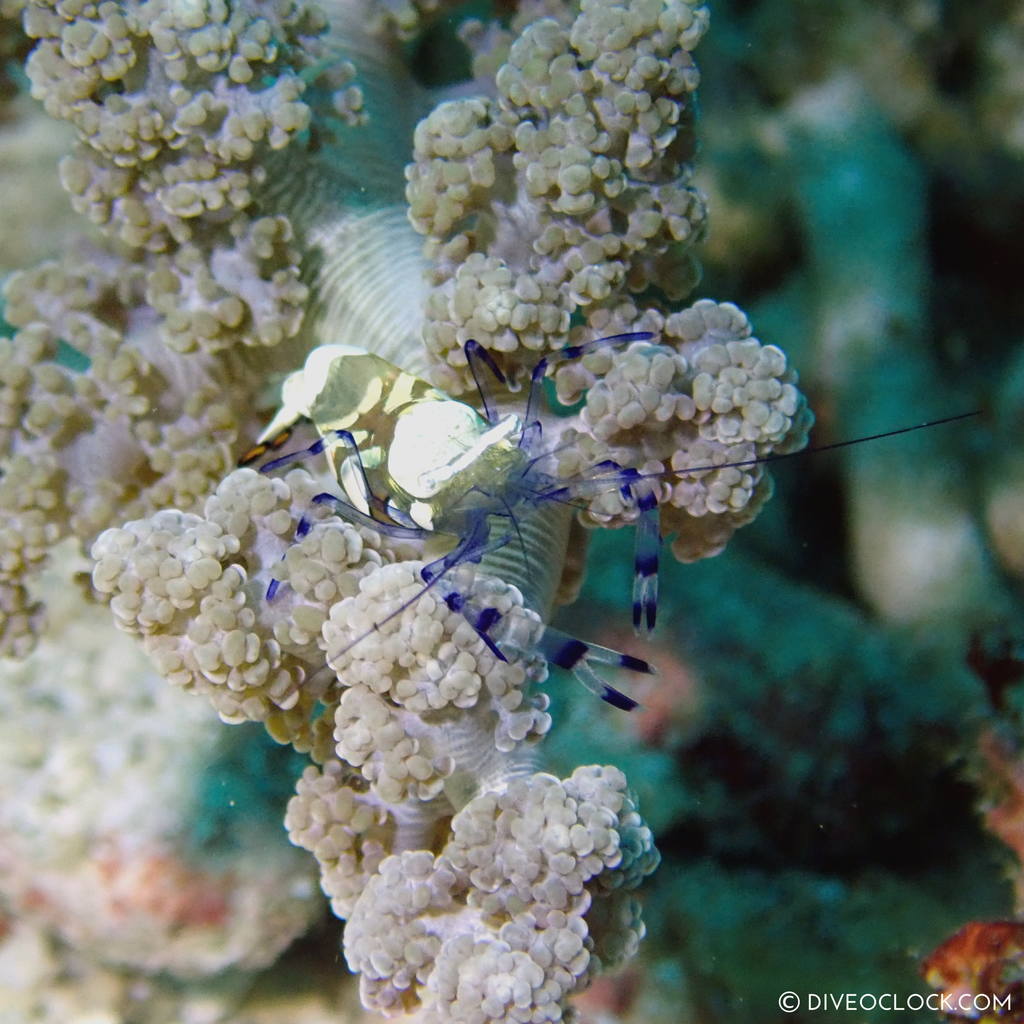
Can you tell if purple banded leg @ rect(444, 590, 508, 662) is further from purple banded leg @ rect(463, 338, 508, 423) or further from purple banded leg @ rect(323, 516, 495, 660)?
purple banded leg @ rect(463, 338, 508, 423)

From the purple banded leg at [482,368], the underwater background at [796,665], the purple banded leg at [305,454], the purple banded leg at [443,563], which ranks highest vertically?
the purple banded leg at [482,368]

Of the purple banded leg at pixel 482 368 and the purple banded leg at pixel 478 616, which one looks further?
the purple banded leg at pixel 482 368

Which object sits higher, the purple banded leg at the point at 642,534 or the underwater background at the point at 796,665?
the purple banded leg at the point at 642,534

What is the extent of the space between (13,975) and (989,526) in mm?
3981

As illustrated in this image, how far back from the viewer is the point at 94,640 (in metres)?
3.27

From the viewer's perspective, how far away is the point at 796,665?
3.19 m

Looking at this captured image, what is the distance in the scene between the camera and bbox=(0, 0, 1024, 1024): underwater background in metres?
2.98

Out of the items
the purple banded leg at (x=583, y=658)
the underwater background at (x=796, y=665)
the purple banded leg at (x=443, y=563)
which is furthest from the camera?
the underwater background at (x=796, y=665)

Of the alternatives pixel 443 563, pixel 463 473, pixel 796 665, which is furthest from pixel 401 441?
pixel 796 665

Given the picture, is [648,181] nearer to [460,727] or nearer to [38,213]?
[460,727]

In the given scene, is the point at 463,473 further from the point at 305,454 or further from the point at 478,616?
the point at 305,454

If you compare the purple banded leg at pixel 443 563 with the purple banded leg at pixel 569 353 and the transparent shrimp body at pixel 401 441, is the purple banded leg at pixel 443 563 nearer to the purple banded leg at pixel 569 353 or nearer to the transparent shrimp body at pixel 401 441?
the transparent shrimp body at pixel 401 441

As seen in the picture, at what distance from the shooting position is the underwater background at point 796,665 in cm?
298

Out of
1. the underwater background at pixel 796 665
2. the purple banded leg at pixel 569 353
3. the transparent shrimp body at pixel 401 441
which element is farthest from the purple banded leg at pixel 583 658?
the underwater background at pixel 796 665
